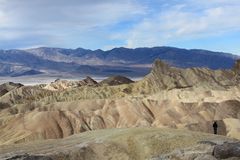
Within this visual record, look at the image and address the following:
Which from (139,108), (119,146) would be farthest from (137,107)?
(119,146)

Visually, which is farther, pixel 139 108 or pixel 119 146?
pixel 139 108

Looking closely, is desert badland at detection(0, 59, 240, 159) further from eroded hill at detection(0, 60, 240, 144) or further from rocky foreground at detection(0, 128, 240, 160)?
rocky foreground at detection(0, 128, 240, 160)

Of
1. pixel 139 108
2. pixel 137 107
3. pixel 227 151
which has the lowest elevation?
pixel 139 108

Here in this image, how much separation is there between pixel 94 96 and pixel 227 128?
5240 centimetres

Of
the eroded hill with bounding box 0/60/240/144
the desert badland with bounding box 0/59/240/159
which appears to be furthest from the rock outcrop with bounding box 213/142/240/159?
the eroded hill with bounding box 0/60/240/144

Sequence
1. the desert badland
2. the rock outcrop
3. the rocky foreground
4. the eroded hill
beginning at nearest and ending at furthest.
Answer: the rock outcrop → the rocky foreground → the desert badland → the eroded hill

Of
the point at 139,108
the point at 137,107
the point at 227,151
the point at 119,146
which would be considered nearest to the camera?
the point at 227,151

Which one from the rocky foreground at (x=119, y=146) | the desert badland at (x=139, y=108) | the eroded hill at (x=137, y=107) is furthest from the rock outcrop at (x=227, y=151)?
the eroded hill at (x=137, y=107)

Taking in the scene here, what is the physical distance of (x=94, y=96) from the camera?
472ft

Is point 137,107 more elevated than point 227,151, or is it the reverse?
point 227,151

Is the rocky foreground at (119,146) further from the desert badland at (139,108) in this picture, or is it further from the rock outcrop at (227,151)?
the desert badland at (139,108)

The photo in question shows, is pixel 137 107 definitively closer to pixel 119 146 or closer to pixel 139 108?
pixel 139 108

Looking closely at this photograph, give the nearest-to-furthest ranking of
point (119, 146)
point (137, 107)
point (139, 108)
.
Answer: point (119, 146) < point (139, 108) < point (137, 107)

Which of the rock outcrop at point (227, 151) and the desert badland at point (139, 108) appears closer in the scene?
the rock outcrop at point (227, 151)
